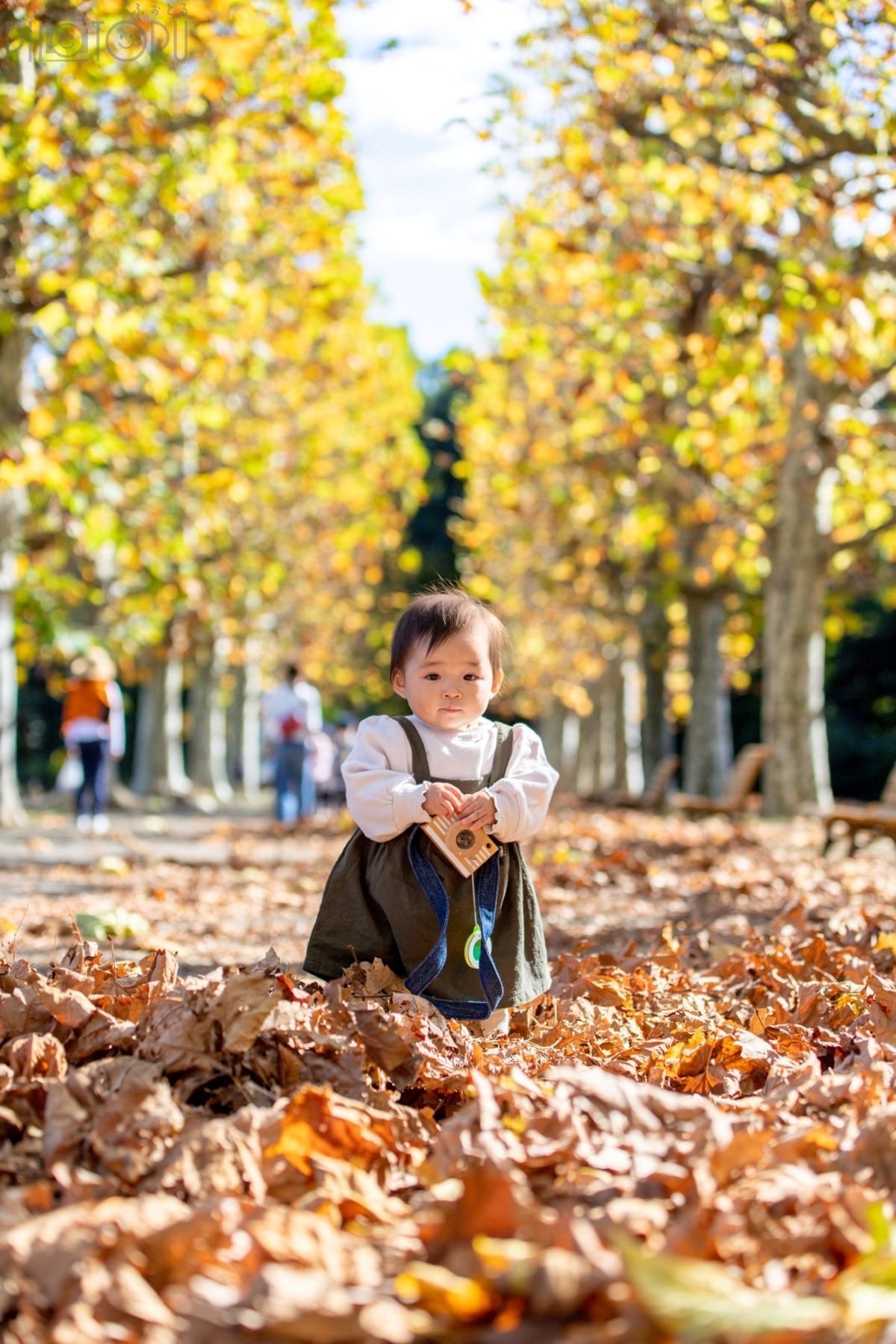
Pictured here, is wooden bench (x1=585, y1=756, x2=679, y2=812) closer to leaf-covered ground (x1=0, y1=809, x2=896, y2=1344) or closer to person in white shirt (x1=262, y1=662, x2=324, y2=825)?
person in white shirt (x1=262, y1=662, x2=324, y2=825)

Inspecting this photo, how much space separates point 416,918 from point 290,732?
38.1 ft

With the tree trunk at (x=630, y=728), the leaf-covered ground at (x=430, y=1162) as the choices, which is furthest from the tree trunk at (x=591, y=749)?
the leaf-covered ground at (x=430, y=1162)

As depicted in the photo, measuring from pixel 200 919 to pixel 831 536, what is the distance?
36.5 feet

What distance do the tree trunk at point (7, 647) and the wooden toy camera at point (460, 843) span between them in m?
11.0

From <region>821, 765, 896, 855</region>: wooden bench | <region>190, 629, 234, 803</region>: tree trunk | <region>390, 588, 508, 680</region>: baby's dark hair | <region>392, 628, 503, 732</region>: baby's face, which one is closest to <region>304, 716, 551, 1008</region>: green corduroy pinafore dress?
<region>392, 628, 503, 732</region>: baby's face

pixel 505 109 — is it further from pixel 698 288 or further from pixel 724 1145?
pixel 724 1145

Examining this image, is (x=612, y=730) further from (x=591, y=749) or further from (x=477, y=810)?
(x=477, y=810)

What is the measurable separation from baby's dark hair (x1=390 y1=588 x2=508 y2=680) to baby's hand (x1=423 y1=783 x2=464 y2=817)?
395 millimetres

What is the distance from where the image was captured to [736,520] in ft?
57.0

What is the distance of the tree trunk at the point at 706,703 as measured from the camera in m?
20.4

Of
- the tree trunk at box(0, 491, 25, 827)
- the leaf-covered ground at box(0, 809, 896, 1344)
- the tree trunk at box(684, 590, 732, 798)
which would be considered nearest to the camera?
the leaf-covered ground at box(0, 809, 896, 1344)

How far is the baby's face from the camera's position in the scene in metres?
3.70

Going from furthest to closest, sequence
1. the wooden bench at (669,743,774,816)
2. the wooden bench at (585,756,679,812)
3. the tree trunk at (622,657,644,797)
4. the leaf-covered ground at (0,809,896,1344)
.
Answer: the tree trunk at (622,657,644,797), the wooden bench at (585,756,679,812), the wooden bench at (669,743,774,816), the leaf-covered ground at (0,809,896,1344)

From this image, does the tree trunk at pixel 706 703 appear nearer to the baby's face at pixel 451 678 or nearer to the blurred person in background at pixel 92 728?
the blurred person in background at pixel 92 728
